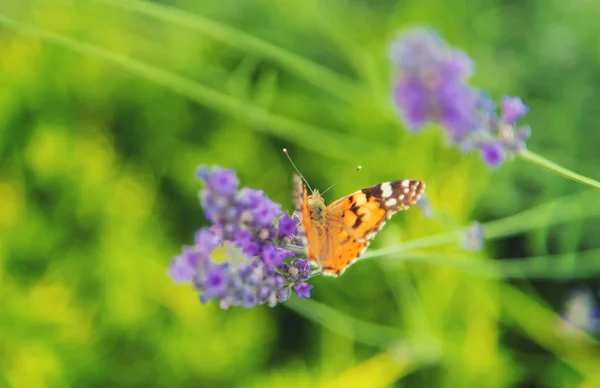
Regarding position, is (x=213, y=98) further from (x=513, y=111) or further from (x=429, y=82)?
(x=513, y=111)

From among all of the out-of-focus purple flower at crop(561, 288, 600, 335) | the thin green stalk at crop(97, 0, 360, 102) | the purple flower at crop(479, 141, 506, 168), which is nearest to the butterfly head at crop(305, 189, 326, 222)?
the purple flower at crop(479, 141, 506, 168)

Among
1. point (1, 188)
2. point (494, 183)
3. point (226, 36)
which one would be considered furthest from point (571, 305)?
point (1, 188)

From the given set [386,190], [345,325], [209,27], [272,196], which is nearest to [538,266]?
[345,325]

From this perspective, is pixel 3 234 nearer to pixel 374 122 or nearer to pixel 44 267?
pixel 44 267

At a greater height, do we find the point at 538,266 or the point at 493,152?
the point at 538,266

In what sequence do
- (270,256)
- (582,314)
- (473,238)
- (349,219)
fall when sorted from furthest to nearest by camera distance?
(582,314) < (473,238) < (349,219) < (270,256)

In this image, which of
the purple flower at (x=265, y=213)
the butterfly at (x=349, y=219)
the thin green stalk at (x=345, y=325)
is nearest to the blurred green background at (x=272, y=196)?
the thin green stalk at (x=345, y=325)

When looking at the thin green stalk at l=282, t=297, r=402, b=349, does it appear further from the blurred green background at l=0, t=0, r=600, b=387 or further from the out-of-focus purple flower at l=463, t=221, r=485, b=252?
the out-of-focus purple flower at l=463, t=221, r=485, b=252
